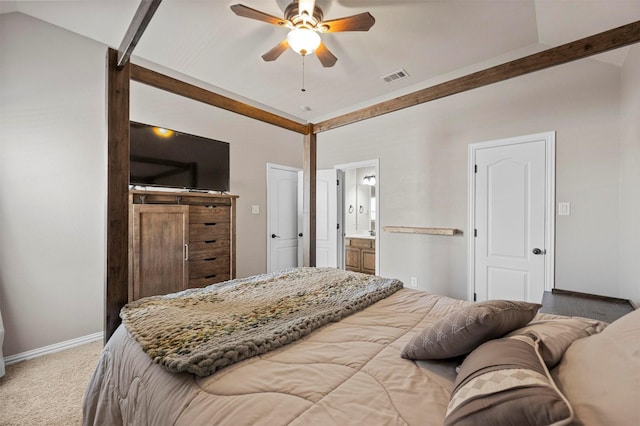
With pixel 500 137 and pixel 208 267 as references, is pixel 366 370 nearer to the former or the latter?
pixel 208 267

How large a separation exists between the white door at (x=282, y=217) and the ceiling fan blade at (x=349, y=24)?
2.61 metres

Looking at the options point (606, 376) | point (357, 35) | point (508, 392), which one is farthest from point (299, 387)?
point (357, 35)

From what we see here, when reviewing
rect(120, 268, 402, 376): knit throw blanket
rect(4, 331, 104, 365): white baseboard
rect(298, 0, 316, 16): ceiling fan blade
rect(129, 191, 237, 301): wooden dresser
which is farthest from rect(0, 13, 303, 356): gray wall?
rect(298, 0, 316, 16): ceiling fan blade

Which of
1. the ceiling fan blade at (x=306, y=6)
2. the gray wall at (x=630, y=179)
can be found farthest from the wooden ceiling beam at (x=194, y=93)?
the gray wall at (x=630, y=179)

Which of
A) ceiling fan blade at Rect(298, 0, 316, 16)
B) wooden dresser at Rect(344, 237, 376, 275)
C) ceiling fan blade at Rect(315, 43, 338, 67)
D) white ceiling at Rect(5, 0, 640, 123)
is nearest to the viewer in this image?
ceiling fan blade at Rect(298, 0, 316, 16)

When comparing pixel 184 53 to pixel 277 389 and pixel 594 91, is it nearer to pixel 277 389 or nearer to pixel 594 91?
pixel 277 389

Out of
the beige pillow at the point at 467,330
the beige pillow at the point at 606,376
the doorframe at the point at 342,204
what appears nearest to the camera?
the beige pillow at the point at 606,376

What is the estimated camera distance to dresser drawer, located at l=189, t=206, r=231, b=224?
10.4ft

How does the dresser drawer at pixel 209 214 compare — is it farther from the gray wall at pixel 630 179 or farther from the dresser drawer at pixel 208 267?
the gray wall at pixel 630 179

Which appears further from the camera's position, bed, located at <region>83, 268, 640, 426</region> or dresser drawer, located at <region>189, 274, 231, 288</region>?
dresser drawer, located at <region>189, 274, 231, 288</region>

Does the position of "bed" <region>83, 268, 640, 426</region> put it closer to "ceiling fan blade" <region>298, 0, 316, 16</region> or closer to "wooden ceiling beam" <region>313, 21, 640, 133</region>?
"wooden ceiling beam" <region>313, 21, 640, 133</region>

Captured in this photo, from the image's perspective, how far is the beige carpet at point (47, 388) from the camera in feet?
5.64

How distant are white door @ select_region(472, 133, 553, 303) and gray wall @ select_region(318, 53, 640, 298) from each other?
11 cm

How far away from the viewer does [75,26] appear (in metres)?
2.62
